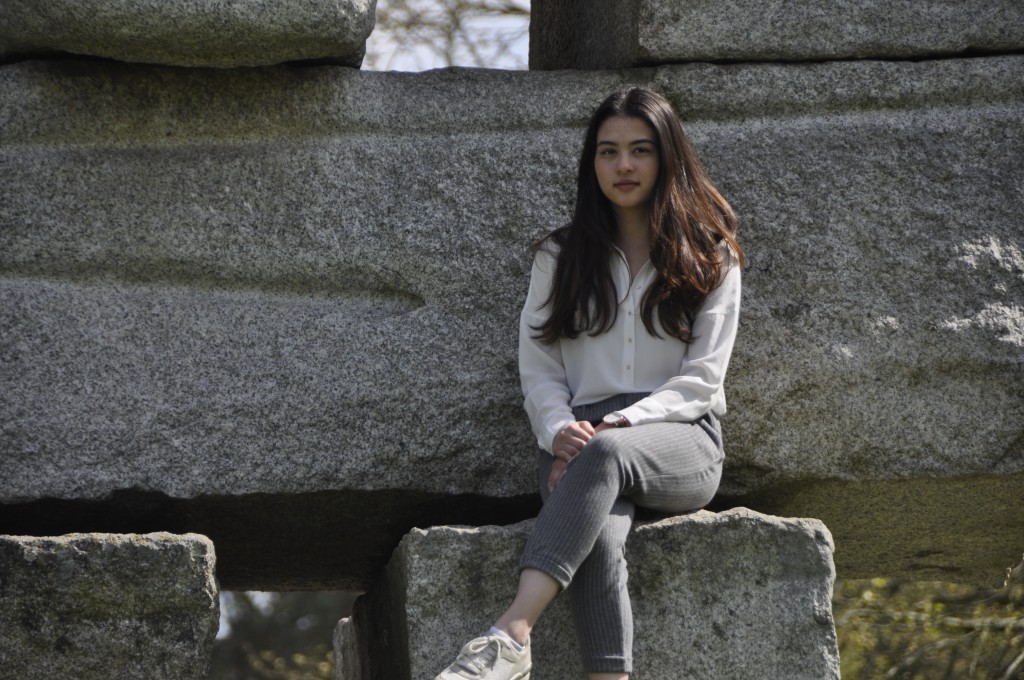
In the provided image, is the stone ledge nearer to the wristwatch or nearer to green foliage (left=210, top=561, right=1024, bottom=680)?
the wristwatch

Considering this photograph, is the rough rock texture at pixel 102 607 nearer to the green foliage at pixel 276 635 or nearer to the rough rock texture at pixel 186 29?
the rough rock texture at pixel 186 29

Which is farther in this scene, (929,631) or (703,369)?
(929,631)

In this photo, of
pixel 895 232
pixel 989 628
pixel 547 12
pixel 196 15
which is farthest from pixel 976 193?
pixel 989 628

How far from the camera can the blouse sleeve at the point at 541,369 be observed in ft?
10.3

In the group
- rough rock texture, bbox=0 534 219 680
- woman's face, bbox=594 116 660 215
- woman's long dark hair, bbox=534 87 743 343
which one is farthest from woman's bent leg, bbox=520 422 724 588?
rough rock texture, bbox=0 534 219 680

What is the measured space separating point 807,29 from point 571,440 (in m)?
1.23

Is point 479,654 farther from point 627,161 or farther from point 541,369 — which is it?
point 627,161

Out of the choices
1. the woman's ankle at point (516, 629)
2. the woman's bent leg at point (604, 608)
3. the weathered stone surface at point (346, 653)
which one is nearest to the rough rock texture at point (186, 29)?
the woman's bent leg at point (604, 608)

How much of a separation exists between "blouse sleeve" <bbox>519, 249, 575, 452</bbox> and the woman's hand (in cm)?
4

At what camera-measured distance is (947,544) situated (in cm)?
396

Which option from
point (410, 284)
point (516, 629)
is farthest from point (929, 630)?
point (516, 629)

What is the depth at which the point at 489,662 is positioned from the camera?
2742 millimetres

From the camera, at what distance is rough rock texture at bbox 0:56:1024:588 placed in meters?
3.36

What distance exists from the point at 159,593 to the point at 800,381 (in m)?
1.41
